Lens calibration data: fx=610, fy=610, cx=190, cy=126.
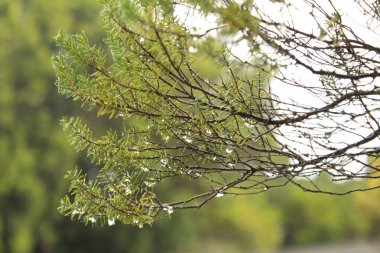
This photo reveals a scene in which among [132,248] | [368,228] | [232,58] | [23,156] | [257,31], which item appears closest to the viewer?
[257,31]

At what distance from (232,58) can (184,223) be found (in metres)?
16.6

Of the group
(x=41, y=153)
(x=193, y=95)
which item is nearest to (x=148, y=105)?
(x=193, y=95)

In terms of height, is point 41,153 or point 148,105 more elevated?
point 41,153

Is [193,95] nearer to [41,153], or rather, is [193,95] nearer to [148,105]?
[148,105]

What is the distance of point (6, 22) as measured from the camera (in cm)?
1728

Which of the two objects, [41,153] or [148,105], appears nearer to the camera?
[148,105]

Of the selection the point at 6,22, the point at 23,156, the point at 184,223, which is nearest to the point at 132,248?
the point at 184,223

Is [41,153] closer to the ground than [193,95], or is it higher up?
higher up

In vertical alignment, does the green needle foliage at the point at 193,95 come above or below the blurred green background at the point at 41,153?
below

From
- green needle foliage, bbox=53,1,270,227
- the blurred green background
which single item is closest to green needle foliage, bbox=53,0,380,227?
green needle foliage, bbox=53,1,270,227

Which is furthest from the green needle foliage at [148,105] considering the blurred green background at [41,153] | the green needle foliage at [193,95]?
the blurred green background at [41,153]

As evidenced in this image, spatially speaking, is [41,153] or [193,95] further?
[41,153]

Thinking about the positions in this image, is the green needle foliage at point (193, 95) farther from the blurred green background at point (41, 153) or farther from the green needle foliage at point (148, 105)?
the blurred green background at point (41, 153)

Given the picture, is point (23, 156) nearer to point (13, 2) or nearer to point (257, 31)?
point (13, 2)
